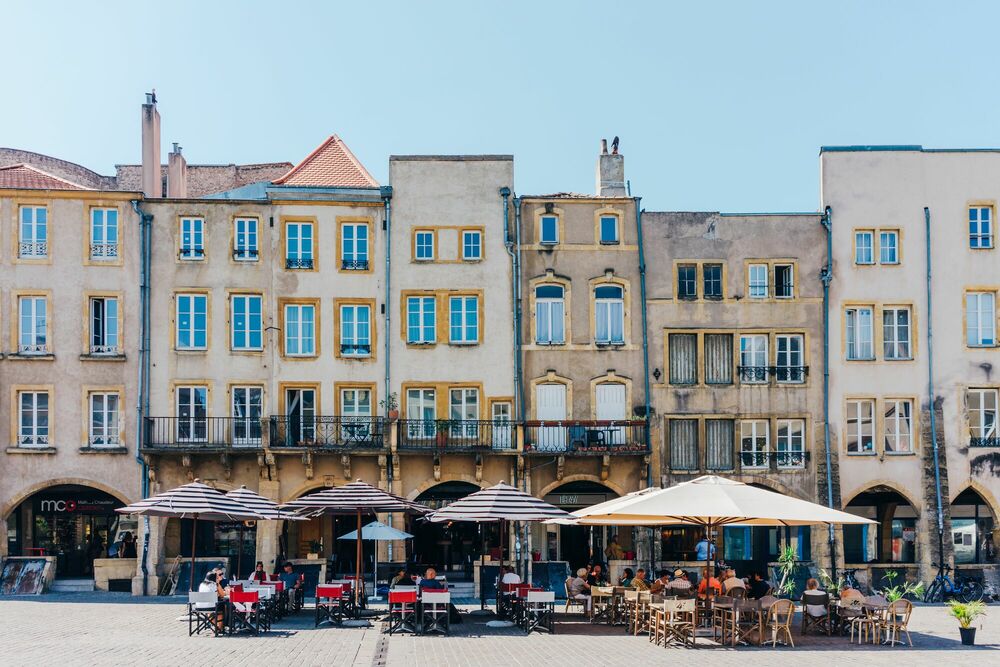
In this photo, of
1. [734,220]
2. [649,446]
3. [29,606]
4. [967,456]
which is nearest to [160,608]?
[29,606]

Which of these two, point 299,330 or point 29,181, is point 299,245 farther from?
point 29,181

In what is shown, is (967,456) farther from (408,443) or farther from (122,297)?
(122,297)

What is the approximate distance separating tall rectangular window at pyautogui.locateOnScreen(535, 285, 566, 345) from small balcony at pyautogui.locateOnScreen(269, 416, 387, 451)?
5899 mm

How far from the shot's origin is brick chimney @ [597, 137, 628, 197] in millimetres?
42469

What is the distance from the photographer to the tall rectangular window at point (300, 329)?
132 ft

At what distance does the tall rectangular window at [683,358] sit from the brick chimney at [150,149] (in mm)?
17535

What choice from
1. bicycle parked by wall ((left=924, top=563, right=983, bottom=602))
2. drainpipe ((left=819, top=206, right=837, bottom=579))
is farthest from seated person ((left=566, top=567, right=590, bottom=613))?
bicycle parked by wall ((left=924, top=563, right=983, bottom=602))

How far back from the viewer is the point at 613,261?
135 ft

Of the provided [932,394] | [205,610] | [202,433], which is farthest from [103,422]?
[932,394]

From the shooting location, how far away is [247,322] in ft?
132

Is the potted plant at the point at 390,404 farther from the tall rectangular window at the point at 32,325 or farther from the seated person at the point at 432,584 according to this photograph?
the seated person at the point at 432,584

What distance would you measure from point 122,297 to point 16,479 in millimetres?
6396

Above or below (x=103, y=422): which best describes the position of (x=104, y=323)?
above

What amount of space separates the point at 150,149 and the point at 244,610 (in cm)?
2183
